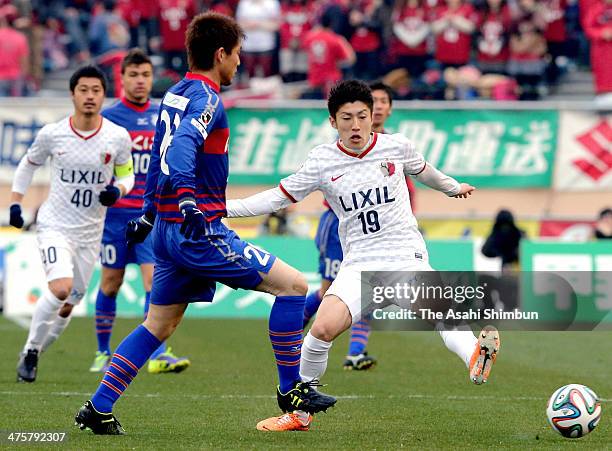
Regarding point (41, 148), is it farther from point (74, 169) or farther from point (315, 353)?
point (315, 353)

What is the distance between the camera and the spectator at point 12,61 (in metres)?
22.2

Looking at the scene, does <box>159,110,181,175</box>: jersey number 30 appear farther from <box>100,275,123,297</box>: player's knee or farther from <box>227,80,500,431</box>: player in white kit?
<box>100,275,123,297</box>: player's knee

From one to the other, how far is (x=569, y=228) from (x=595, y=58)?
342cm

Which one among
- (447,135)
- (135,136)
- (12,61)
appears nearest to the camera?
(135,136)

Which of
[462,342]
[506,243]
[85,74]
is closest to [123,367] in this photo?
[462,342]

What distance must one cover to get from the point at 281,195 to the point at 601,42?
15.1 m

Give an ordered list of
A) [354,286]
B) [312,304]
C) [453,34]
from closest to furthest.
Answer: [354,286]
[312,304]
[453,34]

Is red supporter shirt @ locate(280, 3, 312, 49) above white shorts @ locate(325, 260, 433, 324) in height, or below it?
above

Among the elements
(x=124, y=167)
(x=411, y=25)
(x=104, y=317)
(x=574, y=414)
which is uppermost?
(x=411, y=25)

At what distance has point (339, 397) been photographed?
9.40m

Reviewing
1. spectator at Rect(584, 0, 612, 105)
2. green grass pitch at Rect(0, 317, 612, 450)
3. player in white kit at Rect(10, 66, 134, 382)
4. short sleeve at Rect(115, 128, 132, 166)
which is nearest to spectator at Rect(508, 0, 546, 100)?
spectator at Rect(584, 0, 612, 105)

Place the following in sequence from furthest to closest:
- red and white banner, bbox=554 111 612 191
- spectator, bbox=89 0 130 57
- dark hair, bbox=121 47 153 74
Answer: spectator, bbox=89 0 130 57
red and white banner, bbox=554 111 612 191
dark hair, bbox=121 47 153 74

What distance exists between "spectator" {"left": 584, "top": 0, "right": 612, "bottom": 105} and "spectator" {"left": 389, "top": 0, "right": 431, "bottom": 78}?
2.86 m

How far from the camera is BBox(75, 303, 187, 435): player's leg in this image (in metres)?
7.24
